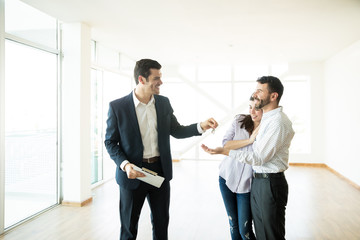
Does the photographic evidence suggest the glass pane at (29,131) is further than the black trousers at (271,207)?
Yes

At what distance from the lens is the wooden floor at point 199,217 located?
136 inches

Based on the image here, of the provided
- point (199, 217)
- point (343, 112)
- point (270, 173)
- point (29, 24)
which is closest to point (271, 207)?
point (270, 173)

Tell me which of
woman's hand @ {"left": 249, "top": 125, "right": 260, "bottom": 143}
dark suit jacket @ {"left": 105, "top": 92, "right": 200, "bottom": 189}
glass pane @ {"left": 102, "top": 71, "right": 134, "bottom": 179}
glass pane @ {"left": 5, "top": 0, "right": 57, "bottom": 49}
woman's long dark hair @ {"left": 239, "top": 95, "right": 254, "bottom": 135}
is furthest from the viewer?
glass pane @ {"left": 102, "top": 71, "right": 134, "bottom": 179}

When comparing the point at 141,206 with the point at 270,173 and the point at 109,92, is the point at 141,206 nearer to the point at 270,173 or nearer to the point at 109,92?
the point at 270,173

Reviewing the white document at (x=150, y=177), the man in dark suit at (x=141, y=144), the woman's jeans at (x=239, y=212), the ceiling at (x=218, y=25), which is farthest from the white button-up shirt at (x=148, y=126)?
the ceiling at (x=218, y=25)

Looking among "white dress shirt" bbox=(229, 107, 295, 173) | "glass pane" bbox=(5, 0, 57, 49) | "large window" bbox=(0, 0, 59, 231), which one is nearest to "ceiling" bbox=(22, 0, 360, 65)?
"glass pane" bbox=(5, 0, 57, 49)

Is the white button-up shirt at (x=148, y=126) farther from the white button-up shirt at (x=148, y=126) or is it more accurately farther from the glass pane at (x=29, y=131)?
the glass pane at (x=29, y=131)

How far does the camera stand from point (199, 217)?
4.06m

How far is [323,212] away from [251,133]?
110 inches

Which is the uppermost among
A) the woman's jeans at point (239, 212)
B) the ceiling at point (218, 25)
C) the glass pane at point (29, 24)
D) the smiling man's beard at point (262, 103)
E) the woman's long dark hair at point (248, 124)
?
the ceiling at point (218, 25)

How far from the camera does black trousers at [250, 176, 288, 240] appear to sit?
1.87 metres

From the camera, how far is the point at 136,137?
208 cm

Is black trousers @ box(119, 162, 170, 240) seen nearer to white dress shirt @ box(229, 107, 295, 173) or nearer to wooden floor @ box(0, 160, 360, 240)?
white dress shirt @ box(229, 107, 295, 173)

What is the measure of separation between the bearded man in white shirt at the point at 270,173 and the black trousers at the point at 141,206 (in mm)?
610
